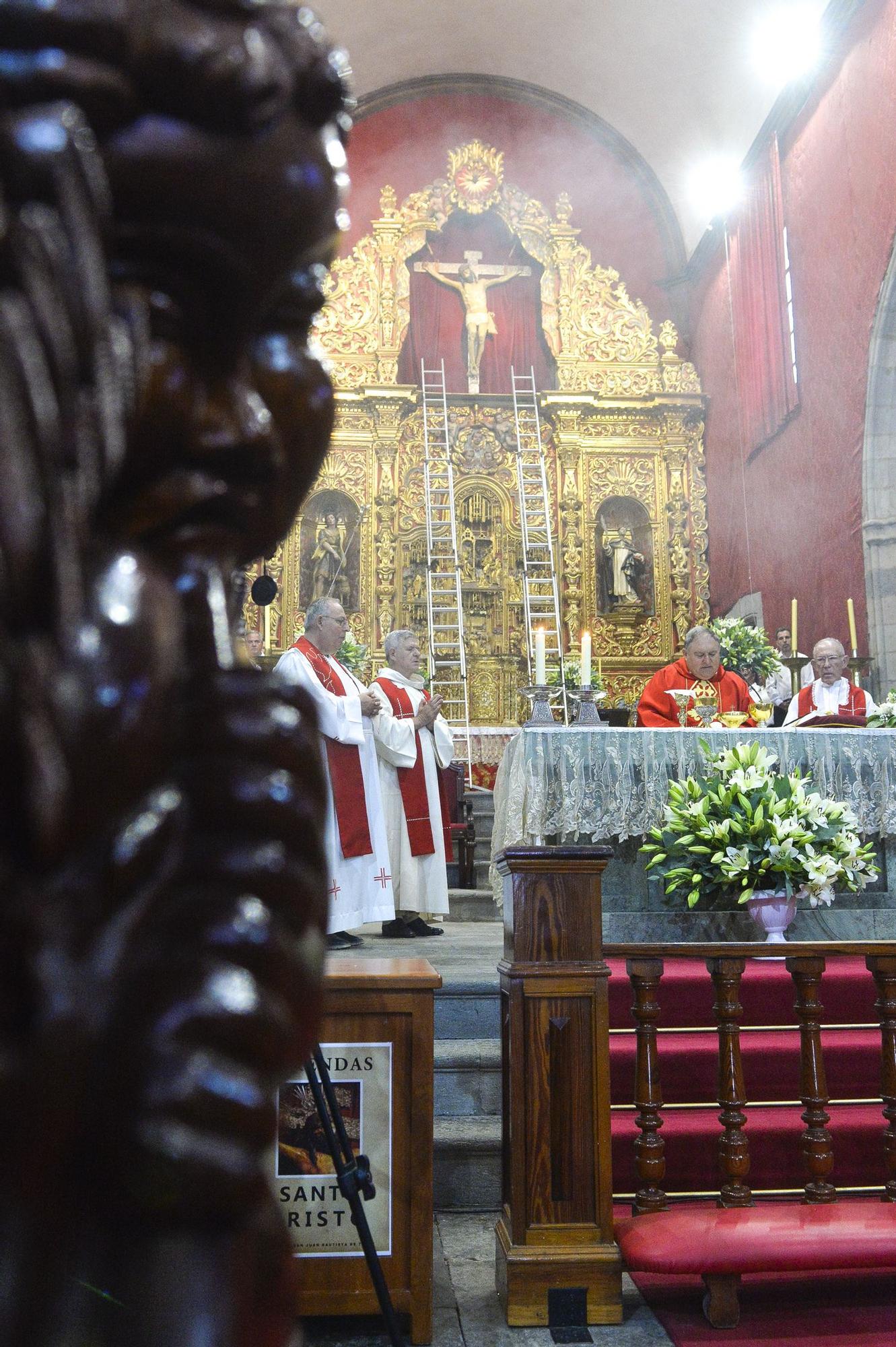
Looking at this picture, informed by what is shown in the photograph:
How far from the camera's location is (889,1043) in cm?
257

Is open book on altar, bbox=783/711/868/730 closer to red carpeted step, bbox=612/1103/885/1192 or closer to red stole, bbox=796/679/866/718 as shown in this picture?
red stole, bbox=796/679/866/718

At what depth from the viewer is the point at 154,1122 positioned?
33 centimetres

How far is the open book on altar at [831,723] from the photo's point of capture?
5.42m

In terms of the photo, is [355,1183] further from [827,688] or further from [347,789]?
[827,688]

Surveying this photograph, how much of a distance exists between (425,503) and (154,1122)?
1243 centimetres

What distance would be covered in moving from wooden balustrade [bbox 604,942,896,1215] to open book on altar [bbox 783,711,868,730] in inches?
114

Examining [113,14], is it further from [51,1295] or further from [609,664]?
[609,664]

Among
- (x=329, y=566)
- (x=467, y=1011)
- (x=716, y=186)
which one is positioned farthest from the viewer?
(x=716, y=186)

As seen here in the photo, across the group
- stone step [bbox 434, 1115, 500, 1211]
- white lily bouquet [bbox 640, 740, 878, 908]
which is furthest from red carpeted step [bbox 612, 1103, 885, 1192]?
white lily bouquet [bbox 640, 740, 878, 908]

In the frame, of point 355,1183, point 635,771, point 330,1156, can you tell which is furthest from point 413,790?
point 355,1183

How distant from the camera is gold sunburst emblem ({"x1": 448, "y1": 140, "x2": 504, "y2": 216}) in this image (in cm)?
1344

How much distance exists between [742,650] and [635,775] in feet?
8.44

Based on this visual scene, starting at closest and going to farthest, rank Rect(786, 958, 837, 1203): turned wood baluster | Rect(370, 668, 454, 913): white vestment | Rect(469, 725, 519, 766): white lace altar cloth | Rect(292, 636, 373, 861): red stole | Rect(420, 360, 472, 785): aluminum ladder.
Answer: Rect(786, 958, 837, 1203): turned wood baluster < Rect(292, 636, 373, 861): red stole < Rect(370, 668, 454, 913): white vestment < Rect(469, 725, 519, 766): white lace altar cloth < Rect(420, 360, 472, 785): aluminum ladder

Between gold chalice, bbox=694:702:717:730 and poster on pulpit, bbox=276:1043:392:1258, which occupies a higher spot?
gold chalice, bbox=694:702:717:730
